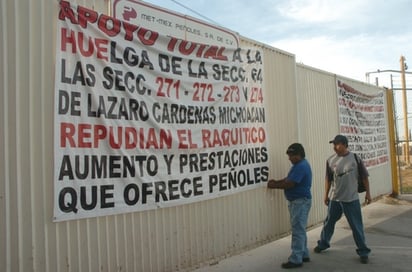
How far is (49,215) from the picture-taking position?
457 centimetres

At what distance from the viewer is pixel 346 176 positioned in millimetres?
7109

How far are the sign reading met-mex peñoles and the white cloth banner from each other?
4.68m

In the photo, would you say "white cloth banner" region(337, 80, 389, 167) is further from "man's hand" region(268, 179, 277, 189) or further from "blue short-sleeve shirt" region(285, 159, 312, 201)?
"blue short-sleeve shirt" region(285, 159, 312, 201)

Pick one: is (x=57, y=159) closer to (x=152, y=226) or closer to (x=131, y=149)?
(x=131, y=149)

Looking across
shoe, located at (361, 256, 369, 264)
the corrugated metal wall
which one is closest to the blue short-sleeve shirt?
the corrugated metal wall

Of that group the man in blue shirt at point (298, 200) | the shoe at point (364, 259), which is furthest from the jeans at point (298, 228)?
the shoe at point (364, 259)

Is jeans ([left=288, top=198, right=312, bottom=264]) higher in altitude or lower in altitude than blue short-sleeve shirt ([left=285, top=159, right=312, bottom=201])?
lower

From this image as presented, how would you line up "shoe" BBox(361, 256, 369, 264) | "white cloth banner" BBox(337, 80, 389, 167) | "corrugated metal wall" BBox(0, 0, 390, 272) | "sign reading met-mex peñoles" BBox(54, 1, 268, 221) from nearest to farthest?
"corrugated metal wall" BBox(0, 0, 390, 272) < "sign reading met-mex peñoles" BBox(54, 1, 268, 221) < "shoe" BBox(361, 256, 369, 264) < "white cloth banner" BBox(337, 80, 389, 167)

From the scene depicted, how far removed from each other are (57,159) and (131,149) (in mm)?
959

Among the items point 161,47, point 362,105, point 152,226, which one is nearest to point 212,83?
point 161,47

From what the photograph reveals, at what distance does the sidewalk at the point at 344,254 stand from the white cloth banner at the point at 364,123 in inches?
91.1

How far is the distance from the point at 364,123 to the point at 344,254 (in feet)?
19.5

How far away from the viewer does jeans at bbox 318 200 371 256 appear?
6.84m

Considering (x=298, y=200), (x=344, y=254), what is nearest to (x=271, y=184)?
(x=298, y=200)
